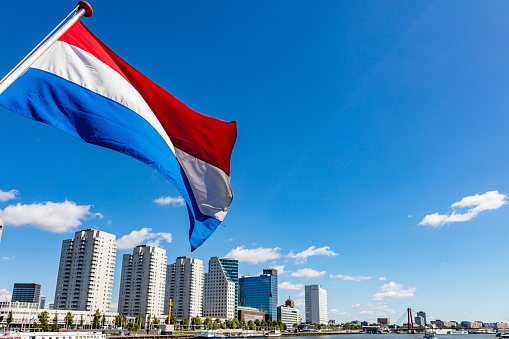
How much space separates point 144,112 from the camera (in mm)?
8758

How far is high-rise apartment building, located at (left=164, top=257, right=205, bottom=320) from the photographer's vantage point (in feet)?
550

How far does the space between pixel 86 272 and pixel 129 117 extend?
132 meters

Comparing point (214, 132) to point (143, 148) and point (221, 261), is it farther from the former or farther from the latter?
point (221, 261)

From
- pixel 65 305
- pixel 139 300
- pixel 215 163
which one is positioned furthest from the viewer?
pixel 139 300

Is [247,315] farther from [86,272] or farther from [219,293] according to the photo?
[86,272]

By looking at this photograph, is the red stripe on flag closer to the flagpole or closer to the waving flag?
the waving flag

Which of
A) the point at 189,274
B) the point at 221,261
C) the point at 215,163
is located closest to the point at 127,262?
the point at 189,274

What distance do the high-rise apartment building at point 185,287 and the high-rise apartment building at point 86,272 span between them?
1726 inches

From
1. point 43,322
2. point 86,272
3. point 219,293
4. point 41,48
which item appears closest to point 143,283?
point 86,272

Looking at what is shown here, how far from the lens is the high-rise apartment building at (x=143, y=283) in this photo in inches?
5822

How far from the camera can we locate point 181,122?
9484 millimetres

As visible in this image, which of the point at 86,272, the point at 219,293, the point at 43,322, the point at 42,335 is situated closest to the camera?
the point at 42,335

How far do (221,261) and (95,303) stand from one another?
265ft

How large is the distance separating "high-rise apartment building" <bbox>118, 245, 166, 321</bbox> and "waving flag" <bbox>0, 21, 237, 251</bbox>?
5847 inches
